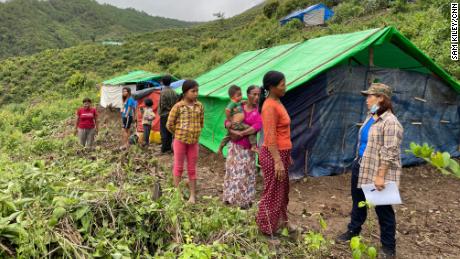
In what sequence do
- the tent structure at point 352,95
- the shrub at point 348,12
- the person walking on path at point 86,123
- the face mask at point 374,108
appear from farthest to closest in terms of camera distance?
the shrub at point 348,12, the person walking on path at point 86,123, the tent structure at point 352,95, the face mask at point 374,108

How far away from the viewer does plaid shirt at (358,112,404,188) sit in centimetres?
311

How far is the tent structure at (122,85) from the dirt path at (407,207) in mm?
Result: 7728

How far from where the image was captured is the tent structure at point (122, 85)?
13.9 m

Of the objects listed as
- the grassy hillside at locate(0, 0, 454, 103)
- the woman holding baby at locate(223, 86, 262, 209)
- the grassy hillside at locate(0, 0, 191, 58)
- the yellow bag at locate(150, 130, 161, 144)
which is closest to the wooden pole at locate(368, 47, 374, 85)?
the woman holding baby at locate(223, 86, 262, 209)

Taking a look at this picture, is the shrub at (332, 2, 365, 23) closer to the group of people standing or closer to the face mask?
the group of people standing

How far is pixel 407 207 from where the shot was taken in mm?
4914

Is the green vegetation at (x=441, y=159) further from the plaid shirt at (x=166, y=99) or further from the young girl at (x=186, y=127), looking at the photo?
the plaid shirt at (x=166, y=99)

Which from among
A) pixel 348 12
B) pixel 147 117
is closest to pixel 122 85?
pixel 147 117

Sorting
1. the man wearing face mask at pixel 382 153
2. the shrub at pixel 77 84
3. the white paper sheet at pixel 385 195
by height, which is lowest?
the white paper sheet at pixel 385 195

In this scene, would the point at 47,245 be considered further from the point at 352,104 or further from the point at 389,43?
the point at 389,43

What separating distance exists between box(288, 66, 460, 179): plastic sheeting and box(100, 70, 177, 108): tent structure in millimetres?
8466

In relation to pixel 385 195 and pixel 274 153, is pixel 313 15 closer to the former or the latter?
pixel 274 153

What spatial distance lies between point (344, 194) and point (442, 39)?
8098 millimetres

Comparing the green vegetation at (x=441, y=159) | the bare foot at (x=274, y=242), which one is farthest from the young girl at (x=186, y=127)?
the green vegetation at (x=441, y=159)
